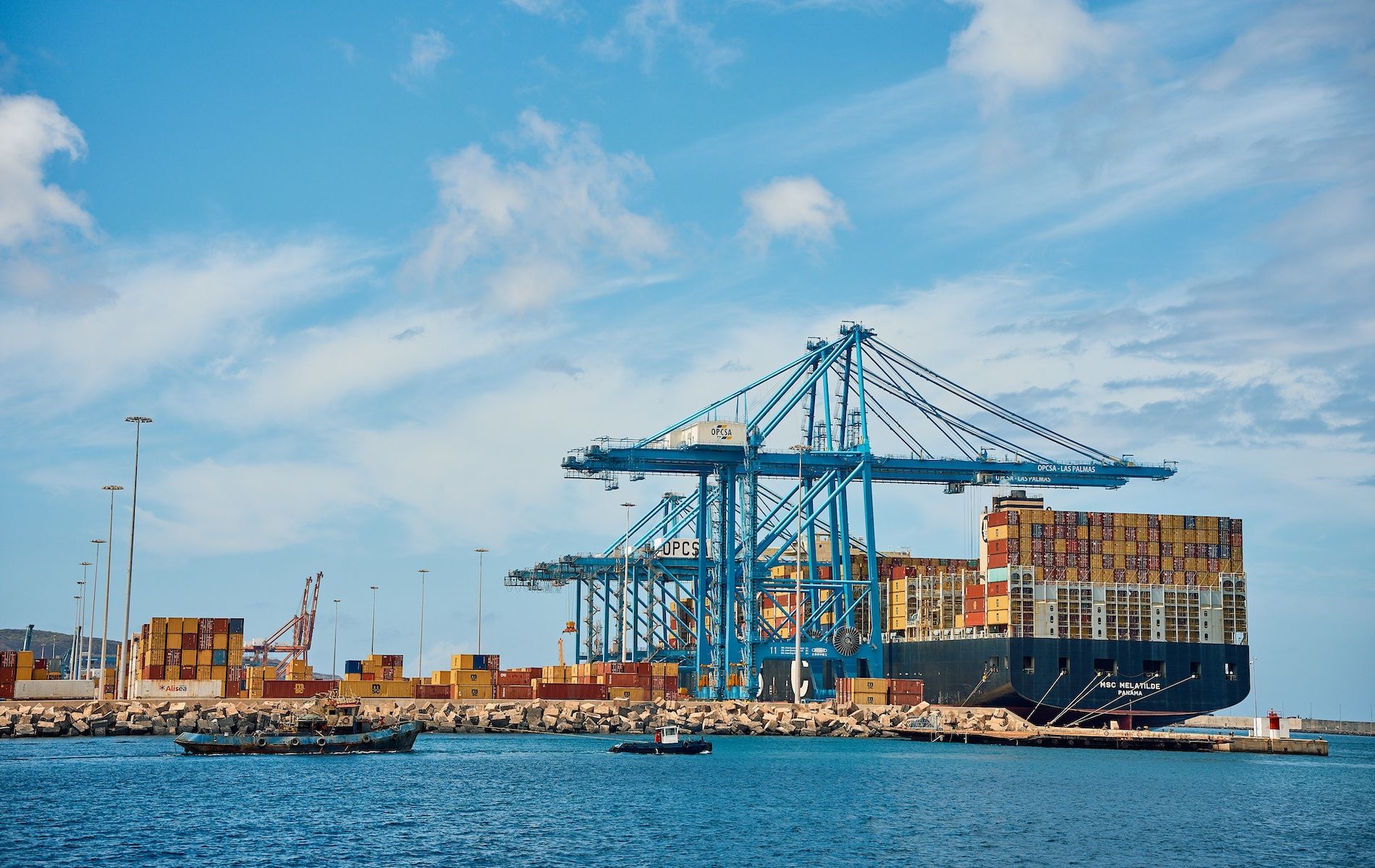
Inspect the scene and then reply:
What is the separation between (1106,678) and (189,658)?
5044 cm

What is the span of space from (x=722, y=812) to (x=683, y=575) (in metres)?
74.4

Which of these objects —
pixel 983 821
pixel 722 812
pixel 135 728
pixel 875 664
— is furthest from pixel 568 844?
pixel 875 664

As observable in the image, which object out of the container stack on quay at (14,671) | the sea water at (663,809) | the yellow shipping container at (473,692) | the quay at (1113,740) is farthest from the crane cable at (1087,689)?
the container stack on quay at (14,671)

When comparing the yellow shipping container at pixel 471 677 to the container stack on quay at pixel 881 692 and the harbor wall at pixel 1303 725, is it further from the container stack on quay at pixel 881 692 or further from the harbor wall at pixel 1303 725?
the harbor wall at pixel 1303 725

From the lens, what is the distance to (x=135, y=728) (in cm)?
7725

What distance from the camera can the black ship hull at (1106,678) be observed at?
81.8 meters

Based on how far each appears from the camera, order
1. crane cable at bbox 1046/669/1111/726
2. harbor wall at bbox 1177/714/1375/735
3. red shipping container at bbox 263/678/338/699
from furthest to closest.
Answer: harbor wall at bbox 1177/714/1375/735, red shipping container at bbox 263/678/338/699, crane cable at bbox 1046/669/1111/726

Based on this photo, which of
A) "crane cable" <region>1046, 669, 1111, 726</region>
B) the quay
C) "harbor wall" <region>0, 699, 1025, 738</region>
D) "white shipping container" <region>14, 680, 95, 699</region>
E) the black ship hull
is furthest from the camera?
"white shipping container" <region>14, 680, 95, 699</region>

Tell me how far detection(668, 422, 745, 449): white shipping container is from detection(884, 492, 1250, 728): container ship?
14850 millimetres

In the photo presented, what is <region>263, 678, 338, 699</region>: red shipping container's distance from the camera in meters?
84.9

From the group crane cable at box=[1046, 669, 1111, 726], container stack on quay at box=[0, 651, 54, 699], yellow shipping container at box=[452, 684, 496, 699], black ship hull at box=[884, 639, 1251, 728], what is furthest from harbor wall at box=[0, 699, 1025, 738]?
container stack on quay at box=[0, 651, 54, 699]

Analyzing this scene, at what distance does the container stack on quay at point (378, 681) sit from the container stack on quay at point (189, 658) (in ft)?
21.2

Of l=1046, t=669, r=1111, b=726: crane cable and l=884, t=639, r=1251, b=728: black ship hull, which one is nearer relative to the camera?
l=884, t=639, r=1251, b=728: black ship hull

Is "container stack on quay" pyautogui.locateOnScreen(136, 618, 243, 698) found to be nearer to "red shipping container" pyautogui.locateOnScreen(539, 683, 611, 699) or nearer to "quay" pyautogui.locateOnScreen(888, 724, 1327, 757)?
"red shipping container" pyautogui.locateOnScreen(539, 683, 611, 699)
